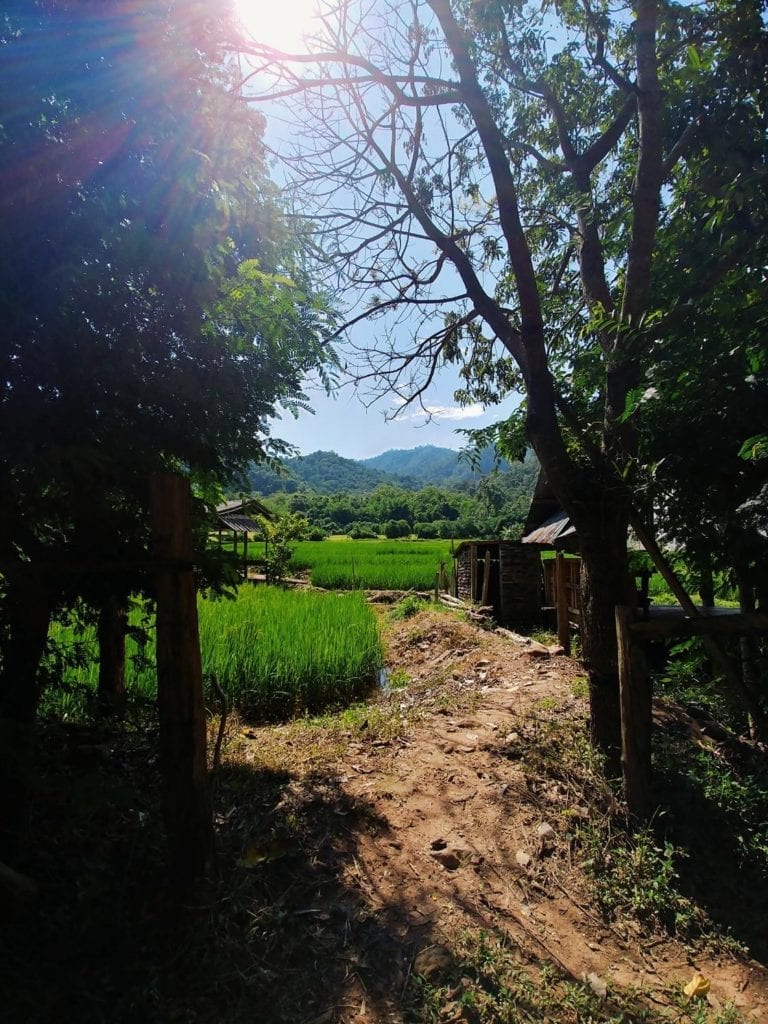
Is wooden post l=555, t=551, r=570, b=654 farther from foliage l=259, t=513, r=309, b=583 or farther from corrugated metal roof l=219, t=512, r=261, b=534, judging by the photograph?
corrugated metal roof l=219, t=512, r=261, b=534

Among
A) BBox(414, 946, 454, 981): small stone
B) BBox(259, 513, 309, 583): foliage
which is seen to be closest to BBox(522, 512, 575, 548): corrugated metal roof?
BBox(414, 946, 454, 981): small stone

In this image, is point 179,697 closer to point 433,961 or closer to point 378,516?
point 433,961

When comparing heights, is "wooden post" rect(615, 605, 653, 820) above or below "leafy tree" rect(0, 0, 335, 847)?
below

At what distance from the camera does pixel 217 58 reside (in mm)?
2898

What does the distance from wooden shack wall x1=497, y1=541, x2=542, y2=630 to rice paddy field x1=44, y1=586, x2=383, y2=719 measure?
11.7ft

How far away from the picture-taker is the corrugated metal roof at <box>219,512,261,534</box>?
18.1 m

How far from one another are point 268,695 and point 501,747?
9.40 ft

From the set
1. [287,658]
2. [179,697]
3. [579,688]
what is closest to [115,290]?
[179,697]

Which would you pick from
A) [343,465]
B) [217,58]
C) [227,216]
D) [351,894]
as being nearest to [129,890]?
[351,894]

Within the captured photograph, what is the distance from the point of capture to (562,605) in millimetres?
7148

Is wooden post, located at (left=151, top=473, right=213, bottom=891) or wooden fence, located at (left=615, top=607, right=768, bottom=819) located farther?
wooden fence, located at (left=615, top=607, right=768, bottom=819)

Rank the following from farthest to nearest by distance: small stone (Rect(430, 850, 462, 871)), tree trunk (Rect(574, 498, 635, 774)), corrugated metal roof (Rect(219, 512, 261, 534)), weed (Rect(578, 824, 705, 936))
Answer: corrugated metal roof (Rect(219, 512, 261, 534)) → tree trunk (Rect(574, 498, 635, 774)) → small stone (Rect(430, 850, 462, 871)) → weed (Rect(578, 824, 705, 936))

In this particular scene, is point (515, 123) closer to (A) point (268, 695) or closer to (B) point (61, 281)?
(B) point (61, 281)

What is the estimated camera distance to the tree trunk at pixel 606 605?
3.35m
